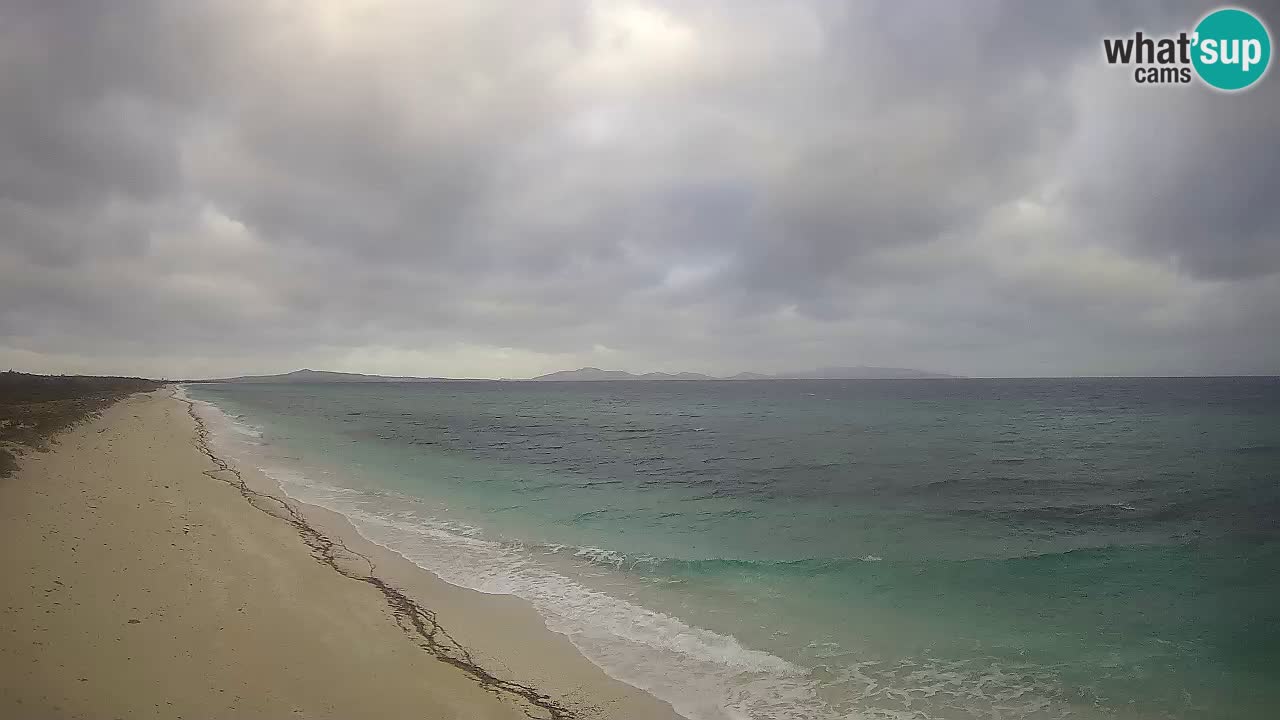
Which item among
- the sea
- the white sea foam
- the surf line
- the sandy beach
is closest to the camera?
the sandy beach

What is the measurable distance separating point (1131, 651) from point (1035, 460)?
80.8 ft

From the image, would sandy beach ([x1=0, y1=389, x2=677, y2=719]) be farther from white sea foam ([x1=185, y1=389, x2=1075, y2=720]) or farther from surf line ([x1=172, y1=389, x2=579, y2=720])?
white sea foam ([x1=185, y1=389, x2=1075, y2=720])

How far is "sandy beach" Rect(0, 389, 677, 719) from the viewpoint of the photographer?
6316mm

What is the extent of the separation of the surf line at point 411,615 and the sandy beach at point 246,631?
37mm

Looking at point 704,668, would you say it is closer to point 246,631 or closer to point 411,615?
point 411,615

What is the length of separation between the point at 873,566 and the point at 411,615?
10.2 meters

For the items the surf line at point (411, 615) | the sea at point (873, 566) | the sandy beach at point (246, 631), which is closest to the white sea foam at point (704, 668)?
the sea at point (873, 566)

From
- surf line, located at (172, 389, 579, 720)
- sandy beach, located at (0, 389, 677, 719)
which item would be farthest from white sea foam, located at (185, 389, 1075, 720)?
surf line, located at (172, 389, 579, 720)

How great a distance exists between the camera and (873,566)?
42.2ft

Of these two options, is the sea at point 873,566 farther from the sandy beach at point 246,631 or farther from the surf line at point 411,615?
the surf line at point 411,615

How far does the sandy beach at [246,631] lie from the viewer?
6.32 m

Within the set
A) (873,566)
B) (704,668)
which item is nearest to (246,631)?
(704,668)

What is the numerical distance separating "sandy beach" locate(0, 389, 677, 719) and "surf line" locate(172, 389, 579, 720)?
0.04 m

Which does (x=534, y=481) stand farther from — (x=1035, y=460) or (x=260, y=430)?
(x=260, y=430)
